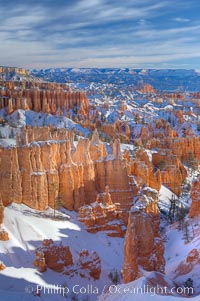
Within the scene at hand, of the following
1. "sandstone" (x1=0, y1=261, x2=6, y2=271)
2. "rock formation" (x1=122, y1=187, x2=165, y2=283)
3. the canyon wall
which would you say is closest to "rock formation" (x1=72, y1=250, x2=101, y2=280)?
"rock formation" (x1=122, y1=187, x2=165, y2=283)

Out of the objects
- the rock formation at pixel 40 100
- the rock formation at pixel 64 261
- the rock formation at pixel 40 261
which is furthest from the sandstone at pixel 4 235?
the rock formation at pixel 40 100

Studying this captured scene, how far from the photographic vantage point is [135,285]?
1809 cm

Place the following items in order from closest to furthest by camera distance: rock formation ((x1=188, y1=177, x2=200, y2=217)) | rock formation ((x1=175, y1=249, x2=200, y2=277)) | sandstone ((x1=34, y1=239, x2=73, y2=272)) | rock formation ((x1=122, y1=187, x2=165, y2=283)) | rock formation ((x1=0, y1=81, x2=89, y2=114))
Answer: rock formation ((x1=122, y1=187, x2=165, y2=283)) < rock formation ((x1=175, y1=249, x2=200, y2=277)) < sandstone ((x1=34, y1=239, x2=73, y2=272)) < rock formation ((x1=188, y1=177, x2=200, y2=217)) < rock formation ((x1=0, y1=81, x2=89, y2=114))

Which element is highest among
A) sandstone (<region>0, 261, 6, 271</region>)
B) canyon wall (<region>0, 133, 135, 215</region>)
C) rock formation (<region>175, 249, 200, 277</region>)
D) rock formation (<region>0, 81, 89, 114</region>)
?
rock formation (<region>0, 81, 89, 114</region>)

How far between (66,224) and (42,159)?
6499mm

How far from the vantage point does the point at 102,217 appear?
116ft

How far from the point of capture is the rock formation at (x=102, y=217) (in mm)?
34688

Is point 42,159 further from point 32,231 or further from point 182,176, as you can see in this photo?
point 182,176

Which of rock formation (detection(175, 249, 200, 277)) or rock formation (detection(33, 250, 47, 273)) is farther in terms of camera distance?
rock formation (detection(33, 250, 47, 273))

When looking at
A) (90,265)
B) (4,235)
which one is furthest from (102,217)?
(4,235)

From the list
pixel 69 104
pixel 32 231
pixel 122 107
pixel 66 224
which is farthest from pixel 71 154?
pixel 122 107

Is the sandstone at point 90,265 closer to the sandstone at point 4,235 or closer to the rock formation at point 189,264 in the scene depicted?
the sandstone at point 4,235

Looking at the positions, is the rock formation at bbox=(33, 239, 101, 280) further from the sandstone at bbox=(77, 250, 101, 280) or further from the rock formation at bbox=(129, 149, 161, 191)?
the rock formation at bbox=(129, 149, 161, 191)

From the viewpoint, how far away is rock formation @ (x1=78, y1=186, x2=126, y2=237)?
34.7 m
